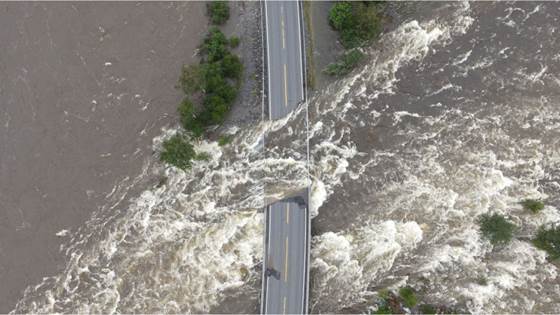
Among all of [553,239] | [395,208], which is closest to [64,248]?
[395,208]

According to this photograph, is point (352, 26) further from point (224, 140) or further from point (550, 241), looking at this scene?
point (550, 241)

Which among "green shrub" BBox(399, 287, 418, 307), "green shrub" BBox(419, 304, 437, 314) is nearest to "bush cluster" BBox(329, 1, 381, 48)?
"green shrub" BBox(399, 287, 418, 307)

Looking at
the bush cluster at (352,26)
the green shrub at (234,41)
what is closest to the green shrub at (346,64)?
the bush cluster at (352,26)

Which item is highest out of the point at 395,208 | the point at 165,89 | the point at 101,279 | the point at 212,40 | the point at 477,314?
the point at 212,40

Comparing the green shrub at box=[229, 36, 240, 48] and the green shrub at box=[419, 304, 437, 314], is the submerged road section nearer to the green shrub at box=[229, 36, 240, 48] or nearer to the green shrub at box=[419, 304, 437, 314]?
the green shrub at box=[229, 36, 240, 48]

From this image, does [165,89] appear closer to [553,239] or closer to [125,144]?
[125,144]

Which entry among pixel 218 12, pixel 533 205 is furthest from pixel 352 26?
pixel 533 205
